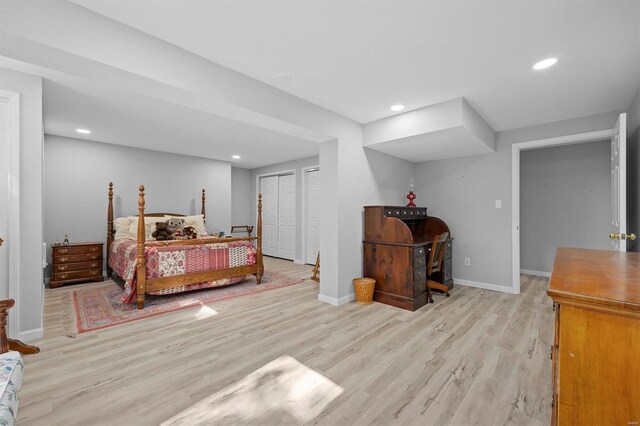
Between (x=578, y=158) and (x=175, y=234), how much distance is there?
6.79 m

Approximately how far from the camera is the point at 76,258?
14.1ft

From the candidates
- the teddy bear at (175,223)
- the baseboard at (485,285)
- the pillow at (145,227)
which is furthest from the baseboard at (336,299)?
the pillow at (145,227)

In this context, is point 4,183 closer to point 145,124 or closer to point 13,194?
point 13,194

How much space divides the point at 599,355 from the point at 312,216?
5.38 meters

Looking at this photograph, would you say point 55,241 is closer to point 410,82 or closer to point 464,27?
point 410,82

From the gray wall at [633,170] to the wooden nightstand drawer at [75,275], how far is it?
6774 mm

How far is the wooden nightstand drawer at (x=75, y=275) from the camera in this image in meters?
4.17

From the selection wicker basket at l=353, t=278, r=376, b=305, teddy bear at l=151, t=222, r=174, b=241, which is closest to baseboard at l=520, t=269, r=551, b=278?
wicker basket at l=353, t=278, r=376, b=305

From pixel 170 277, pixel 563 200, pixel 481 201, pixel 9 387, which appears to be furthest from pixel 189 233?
pixel 563 200

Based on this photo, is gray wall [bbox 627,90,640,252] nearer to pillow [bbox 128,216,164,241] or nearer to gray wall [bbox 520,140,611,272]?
gray wall [bbox 520,140,611,272]

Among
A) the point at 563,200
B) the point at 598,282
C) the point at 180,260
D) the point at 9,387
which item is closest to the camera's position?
the point at 598,282

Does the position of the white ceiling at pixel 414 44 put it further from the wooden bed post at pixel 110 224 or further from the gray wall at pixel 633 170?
the wooden bed post at pixel 110 224

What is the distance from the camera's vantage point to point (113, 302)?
3486 mm

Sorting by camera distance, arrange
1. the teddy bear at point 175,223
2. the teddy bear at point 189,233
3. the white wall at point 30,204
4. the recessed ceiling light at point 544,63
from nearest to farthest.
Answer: the recessed ceiling light at point 544,63
the white wall at point 30,204
the teddy bear at point 189,233
the teddy bear at point 175,223
